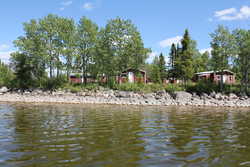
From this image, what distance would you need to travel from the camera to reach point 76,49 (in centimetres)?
4084

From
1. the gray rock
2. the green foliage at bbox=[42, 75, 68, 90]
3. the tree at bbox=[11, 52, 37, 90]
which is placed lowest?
the gray rock

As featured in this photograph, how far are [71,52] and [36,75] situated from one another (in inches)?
404

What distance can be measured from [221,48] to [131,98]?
58.2 feet

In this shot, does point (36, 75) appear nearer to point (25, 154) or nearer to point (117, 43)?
point (117, 43)

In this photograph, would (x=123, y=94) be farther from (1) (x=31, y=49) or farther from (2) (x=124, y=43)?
(1) (x=31, y=49)

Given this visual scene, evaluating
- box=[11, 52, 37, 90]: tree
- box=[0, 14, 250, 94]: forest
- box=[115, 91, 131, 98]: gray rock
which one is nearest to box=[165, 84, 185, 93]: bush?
box=[0, 14, 250, 94]: forest

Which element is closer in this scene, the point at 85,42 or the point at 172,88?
the point at 172,88

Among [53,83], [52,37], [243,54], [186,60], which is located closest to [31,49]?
[52,37]

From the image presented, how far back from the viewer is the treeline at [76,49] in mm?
38812

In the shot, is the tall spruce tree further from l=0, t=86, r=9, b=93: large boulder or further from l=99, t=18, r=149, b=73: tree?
l=0, t=86, r=9, b=93: large boulder

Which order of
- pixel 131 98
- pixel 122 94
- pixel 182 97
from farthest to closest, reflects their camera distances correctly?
pixel 122 94, pixel 131 98, pixel 182 97

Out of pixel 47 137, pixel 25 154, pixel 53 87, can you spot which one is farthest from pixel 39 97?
pixel 25 154

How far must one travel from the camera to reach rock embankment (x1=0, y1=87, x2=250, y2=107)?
99.3 ft

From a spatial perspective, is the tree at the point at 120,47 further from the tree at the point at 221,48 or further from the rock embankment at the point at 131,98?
the tree at the point at 221,48
